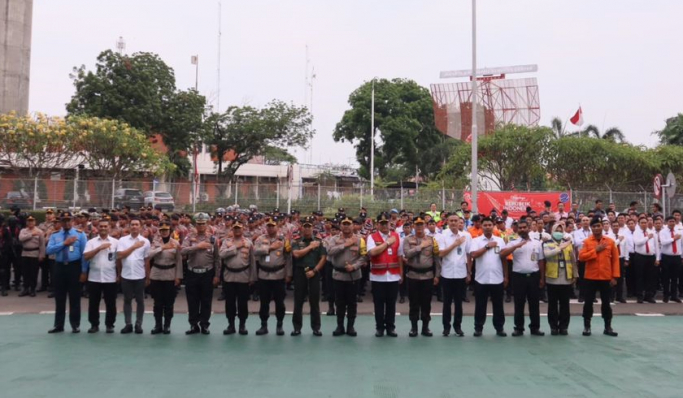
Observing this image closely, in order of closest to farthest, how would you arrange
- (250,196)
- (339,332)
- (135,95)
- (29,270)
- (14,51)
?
(339,332)
(29,270)
(250,196)
(135,95)
(14,51)

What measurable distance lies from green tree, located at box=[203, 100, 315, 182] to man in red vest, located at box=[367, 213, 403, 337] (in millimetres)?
31659

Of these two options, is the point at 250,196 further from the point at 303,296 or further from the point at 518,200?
the point at 303,296

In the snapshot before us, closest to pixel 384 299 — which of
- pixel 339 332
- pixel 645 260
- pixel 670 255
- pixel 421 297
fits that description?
pixel 421 297

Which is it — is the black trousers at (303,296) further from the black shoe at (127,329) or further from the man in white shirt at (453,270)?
the black shoe at (127,329)

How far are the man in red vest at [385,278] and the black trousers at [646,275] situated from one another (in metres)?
6.41

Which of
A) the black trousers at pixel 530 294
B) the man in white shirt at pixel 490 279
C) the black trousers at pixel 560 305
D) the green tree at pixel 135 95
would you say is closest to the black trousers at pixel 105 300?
the man in white shirt at pixel 490 279

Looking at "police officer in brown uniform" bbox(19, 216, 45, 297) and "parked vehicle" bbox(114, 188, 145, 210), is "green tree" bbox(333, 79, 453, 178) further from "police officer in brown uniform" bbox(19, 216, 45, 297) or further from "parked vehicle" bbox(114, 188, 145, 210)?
"police officer in brown uniform" bbox(19, 216, 45, 297)

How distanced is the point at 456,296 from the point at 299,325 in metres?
2.44

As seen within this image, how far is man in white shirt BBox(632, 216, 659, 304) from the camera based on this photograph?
1252 centimetres

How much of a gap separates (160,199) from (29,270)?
36.1 feet

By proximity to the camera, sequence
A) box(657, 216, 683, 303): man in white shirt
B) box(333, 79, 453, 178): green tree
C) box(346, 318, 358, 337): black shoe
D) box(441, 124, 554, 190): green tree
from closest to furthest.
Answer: box(346, 318, 358, 337): black shoe < box(657, 216, 683, 303): man in white shirt < box(441, 124, 554, 190): green tree < box(333, 79, 453, 178): green tree

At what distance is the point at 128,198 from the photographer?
925 inches

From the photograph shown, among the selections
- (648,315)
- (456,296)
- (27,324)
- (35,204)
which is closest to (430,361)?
(456,296)

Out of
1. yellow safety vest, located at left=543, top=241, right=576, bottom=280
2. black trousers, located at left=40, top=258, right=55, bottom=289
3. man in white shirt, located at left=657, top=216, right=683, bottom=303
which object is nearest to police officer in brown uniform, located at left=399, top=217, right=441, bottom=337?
yellow safety vest, located at left=543, top=241, right=576, bottom=280
